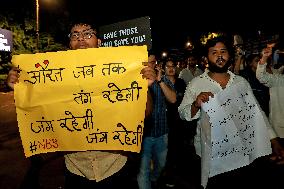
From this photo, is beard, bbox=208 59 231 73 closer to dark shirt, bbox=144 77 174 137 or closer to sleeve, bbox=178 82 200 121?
sleeve, bbox=178 82 200 121

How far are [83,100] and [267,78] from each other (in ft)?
10.5

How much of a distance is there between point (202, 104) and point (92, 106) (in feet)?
3.32

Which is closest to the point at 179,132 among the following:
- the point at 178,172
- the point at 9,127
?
the point at 178,172

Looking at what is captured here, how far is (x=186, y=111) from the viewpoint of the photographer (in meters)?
3.60

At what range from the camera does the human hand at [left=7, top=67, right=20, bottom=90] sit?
303 centimetres

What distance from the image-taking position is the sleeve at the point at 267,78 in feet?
16.2

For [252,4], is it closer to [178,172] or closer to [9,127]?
[9,127]

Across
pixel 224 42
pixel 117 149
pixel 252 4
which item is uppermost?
pixel 252 4

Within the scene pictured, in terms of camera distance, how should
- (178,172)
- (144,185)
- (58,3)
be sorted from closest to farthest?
(144,185), (178,172), (58,3)

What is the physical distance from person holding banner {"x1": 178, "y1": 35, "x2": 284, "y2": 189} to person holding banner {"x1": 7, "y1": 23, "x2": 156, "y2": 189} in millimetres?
736

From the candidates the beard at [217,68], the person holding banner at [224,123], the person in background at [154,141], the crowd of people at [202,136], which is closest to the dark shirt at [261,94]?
the crowd of people at [202,136]

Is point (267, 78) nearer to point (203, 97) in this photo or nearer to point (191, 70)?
point (203, 97)

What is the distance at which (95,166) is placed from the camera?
2.89 metres

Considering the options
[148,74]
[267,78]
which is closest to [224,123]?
[148,74]
